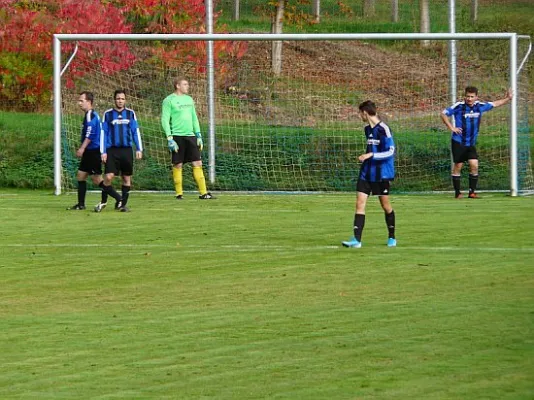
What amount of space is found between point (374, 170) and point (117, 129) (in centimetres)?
548

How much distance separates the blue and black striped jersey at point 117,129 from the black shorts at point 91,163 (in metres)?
0.25

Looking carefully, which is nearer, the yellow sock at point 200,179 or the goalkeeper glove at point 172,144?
the goalkeeper glove at point 172,144

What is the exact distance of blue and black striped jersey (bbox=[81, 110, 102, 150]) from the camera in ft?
62.5

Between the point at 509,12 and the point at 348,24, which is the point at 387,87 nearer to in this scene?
the point at 348,24

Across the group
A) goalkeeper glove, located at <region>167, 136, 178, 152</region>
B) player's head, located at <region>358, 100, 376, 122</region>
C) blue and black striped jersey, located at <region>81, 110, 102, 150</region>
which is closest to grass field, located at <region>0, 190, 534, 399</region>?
blue and black striped jersey, located at <region>81, 110, 102, 150</region>

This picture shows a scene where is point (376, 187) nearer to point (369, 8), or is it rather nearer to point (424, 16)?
point (424, 16)

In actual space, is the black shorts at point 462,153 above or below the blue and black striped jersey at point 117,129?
below

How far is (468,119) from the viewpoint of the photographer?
21406mm

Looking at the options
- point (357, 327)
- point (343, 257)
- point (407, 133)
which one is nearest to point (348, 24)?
point (407, 133)

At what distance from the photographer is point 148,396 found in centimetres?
790

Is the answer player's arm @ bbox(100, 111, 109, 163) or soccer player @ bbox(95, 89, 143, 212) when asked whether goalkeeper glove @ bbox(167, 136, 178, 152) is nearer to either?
soccer player @ bbox(95, 89, 143, 212)

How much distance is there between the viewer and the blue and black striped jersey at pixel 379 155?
14766mm

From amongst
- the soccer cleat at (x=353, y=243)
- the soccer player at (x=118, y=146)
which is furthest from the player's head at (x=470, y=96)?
the soccer cleat at (x=353, y=243)

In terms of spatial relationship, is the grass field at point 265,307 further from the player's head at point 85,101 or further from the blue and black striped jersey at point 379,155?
the player's head at point 85,101
